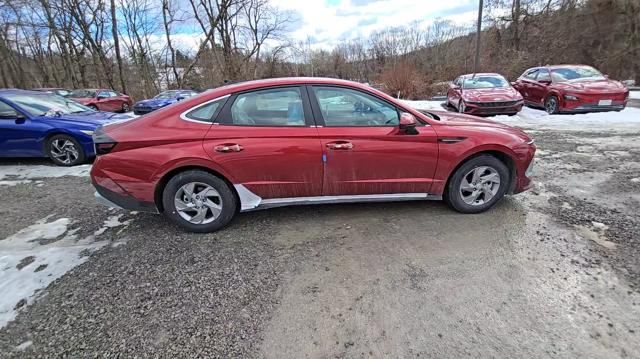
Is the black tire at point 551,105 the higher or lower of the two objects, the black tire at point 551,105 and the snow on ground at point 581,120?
the higher

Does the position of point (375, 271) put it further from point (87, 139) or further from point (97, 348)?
point (87, 139)

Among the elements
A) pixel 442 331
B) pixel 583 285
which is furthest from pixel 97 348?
pixel 583 285

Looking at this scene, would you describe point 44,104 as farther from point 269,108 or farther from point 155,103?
point 155,103

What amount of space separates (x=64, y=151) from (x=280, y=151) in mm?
5067

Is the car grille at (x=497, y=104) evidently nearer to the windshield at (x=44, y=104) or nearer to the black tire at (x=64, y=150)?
the black tire at (x=64, y=150)

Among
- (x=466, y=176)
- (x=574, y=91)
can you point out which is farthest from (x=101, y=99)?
(x=574, y=91)

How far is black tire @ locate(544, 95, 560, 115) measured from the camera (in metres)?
9.98

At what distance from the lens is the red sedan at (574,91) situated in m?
9.27

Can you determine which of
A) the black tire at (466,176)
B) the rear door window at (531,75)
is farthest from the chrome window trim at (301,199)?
the rear door window at (531,75)

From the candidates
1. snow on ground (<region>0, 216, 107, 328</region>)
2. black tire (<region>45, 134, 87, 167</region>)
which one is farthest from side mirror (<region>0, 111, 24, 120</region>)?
snow on ground (<region>0, 216, 107, 328</region>)

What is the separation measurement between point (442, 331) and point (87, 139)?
647 centimetres

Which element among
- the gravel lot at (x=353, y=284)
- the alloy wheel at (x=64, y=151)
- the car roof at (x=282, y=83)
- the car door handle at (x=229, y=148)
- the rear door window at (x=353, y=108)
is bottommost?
the gravel lot at (x=353, y=284)

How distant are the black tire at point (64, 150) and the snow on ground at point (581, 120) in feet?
23.7

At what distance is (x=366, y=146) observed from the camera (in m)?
3.20
